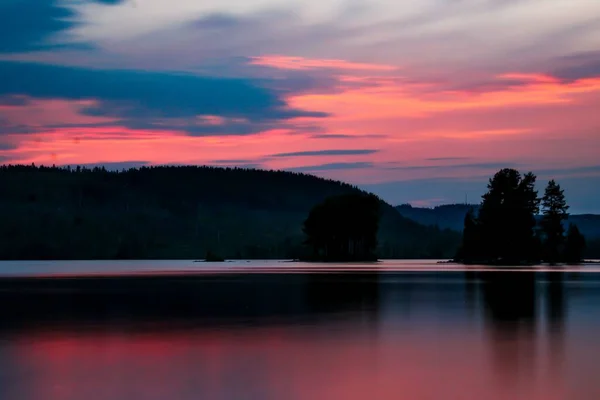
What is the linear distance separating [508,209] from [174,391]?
136216mm

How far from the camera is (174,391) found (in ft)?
68.2

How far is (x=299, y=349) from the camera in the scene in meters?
28.4

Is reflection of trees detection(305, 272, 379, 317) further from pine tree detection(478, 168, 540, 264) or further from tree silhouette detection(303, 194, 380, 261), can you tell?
tree silhouette detection(303, 194, 380, 261)

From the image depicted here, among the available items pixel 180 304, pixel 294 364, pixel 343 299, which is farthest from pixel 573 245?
pixel 294 364

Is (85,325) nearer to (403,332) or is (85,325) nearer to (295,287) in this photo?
(403,332)

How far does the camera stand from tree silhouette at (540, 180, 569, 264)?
161 meters

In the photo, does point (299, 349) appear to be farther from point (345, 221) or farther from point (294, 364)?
point (345, 221)

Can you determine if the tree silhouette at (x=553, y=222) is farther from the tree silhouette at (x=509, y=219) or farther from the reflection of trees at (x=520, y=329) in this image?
the reflection of trees at (x=520, y=329)

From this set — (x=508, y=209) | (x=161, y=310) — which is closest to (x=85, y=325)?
(x=161, y=310)

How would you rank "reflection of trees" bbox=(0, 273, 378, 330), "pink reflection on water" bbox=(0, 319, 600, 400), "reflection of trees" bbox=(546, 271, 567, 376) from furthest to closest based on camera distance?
1. "reflection of trees" bbox=(0, 273, 378, 330)
2. "reflection of trees" bbox=(546, 271, 567, 376)
3. "pink reflection on water" bbox=(0, 319, 600, 400)

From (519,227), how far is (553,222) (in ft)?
41.6

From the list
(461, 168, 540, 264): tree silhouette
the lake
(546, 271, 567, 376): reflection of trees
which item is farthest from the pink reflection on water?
(461, 168, 540, 264): tree silhouette

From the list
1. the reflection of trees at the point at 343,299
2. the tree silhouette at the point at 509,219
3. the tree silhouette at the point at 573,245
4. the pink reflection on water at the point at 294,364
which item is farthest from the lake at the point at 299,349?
the tree silhouette at the point at 573,245

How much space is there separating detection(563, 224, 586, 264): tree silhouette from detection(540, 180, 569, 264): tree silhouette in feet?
5.28
